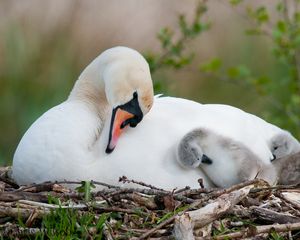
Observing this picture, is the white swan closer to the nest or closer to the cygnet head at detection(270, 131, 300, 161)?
the nest

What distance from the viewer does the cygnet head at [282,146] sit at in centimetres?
841

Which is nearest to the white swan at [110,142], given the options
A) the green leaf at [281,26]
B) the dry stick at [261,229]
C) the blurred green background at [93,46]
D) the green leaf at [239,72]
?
the dry stick at [261,229]

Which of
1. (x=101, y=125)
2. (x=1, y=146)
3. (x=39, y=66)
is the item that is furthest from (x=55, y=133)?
(x=39, y=66)

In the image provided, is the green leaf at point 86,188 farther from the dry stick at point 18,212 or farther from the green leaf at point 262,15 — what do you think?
the green leaf at point 262,15

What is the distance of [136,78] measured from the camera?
323 inches

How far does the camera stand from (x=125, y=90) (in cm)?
821

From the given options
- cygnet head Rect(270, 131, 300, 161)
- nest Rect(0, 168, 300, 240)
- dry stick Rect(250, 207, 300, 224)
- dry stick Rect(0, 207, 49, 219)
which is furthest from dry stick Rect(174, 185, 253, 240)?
cygnet head Rect(270, 131, 300, 161)

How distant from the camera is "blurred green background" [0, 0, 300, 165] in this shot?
12.7 metres

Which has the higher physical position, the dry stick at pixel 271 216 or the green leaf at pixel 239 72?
the green leaf at pixel 239 72

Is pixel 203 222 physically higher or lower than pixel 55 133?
lower

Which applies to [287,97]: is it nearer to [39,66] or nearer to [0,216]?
[39,66]

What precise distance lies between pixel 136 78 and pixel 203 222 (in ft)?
4.71

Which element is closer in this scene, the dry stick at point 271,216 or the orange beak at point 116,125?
the dry stick at point 271,216

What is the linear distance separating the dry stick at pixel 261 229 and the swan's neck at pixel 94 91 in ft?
6.12
